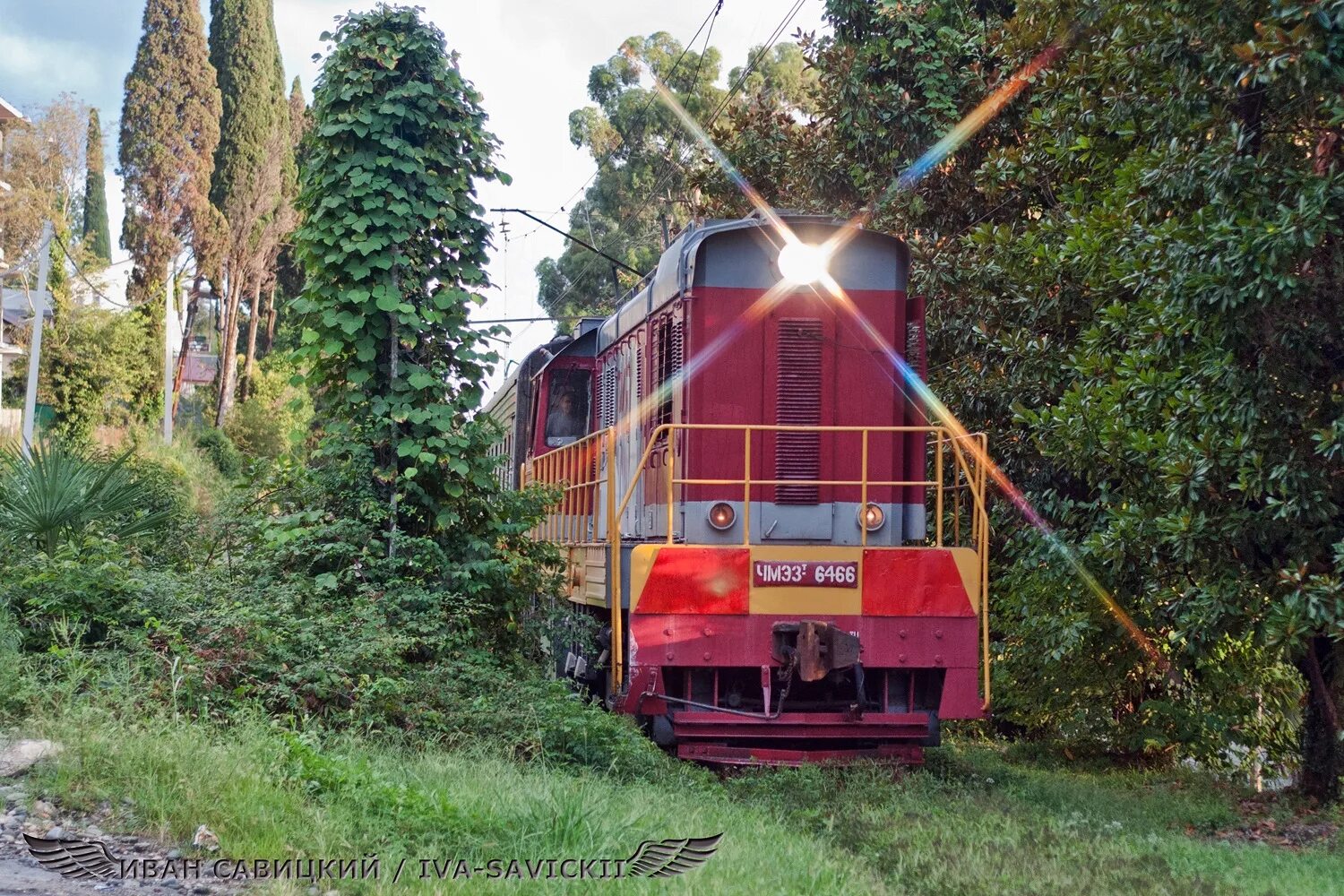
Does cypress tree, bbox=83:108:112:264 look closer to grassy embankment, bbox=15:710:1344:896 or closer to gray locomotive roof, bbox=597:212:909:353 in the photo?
gray locomotive roof, bbox=597:212:909:353

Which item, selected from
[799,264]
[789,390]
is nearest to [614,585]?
[789,390]

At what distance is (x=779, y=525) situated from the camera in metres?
9.47

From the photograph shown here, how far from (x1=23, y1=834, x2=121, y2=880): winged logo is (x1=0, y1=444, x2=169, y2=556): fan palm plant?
201 inches

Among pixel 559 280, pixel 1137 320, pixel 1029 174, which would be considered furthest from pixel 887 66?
pixel 559 280

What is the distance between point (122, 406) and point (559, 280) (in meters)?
13.3

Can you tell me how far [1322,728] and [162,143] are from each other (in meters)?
37.5

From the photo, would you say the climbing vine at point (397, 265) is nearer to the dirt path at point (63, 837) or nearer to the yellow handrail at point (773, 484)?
the yellow handrail at point (773, 484)

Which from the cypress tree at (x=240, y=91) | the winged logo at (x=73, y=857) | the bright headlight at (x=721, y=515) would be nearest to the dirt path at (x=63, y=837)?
the winged logo at (x=73, y=857)

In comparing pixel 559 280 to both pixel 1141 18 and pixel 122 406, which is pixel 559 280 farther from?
pixel 1141 18

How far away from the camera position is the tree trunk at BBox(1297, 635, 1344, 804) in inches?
348

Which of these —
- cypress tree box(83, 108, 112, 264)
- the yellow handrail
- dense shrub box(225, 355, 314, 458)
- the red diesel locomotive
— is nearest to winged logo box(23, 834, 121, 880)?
the red diesel locomotive

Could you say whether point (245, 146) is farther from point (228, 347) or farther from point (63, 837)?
point (63, 837)

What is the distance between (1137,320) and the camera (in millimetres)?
8961

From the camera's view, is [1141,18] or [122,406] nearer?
[1141,18]
